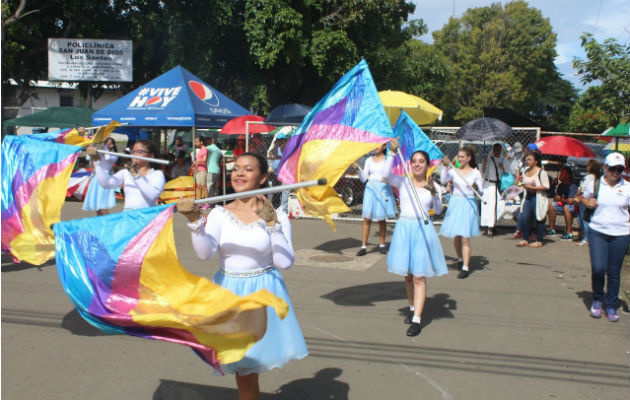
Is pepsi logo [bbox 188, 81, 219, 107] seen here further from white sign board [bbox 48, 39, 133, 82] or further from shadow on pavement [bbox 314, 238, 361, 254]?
white sign board [bbox 48, 39, 133, 82]

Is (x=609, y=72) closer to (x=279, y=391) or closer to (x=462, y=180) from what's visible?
(x=462, y=180)

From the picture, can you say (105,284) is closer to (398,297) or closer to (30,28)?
(398,297)

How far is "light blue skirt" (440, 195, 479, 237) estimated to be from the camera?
8023mm

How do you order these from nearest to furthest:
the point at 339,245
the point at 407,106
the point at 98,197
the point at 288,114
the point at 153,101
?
the point at 98,197 < the point at 339,245 < the point at 407,106 < the point at 153,101 < the point at 288,114

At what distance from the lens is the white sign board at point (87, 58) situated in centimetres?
1898

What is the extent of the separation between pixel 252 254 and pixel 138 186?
10.5 feet

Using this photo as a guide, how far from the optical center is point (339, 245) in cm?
1047

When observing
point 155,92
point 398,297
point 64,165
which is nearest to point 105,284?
point 64,165

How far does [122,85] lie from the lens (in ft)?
71.5

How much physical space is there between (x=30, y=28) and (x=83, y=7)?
6.55ft

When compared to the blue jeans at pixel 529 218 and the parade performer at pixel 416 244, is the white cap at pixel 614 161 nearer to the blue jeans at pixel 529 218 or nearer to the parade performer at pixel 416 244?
the parade performer at pixel 416 244

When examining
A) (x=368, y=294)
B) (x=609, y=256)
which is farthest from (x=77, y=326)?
(x=609, y=256)

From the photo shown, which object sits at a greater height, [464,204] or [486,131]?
[486,131]

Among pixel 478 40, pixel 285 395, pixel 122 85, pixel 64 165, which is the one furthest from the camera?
pixel 478 40
